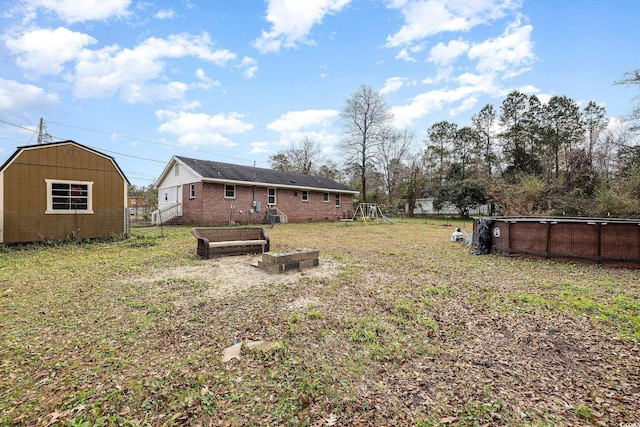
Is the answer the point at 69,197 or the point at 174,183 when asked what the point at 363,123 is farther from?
the point at 69,197

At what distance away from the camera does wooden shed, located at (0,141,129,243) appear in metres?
8.66

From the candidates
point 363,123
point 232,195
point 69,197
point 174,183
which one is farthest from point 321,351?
point 363,123

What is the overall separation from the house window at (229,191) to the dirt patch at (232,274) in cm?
1154

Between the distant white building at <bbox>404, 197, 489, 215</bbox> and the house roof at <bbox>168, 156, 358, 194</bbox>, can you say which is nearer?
the house roof at <bbox>168, 156, 358, 194</bbox>

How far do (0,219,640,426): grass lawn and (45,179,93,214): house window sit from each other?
16.0 ft

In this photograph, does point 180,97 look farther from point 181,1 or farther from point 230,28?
point 181,1

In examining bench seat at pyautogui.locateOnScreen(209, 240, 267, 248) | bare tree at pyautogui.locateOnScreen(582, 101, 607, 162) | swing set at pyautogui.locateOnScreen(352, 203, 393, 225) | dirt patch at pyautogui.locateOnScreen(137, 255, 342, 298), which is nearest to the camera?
dirt patch at pyautogui.locateOnScreen(137, 255, 342, 298)

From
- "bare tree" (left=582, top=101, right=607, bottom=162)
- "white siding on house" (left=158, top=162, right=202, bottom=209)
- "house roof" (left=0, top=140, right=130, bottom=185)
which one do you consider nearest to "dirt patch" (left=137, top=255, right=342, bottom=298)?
"house roof" (left=0, top=140, right=130, bottom=185)

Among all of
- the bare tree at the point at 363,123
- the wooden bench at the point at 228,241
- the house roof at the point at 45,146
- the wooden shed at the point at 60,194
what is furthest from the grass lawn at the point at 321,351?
the bare tree at the point at 363,123

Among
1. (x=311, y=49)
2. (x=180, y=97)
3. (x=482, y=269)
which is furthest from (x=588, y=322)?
(x=180, y=97)

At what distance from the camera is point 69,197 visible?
9.62 meters

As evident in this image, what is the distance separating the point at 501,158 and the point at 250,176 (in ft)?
85.3

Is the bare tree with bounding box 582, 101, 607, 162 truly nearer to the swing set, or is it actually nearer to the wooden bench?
the swing set

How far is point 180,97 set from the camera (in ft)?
61.6
